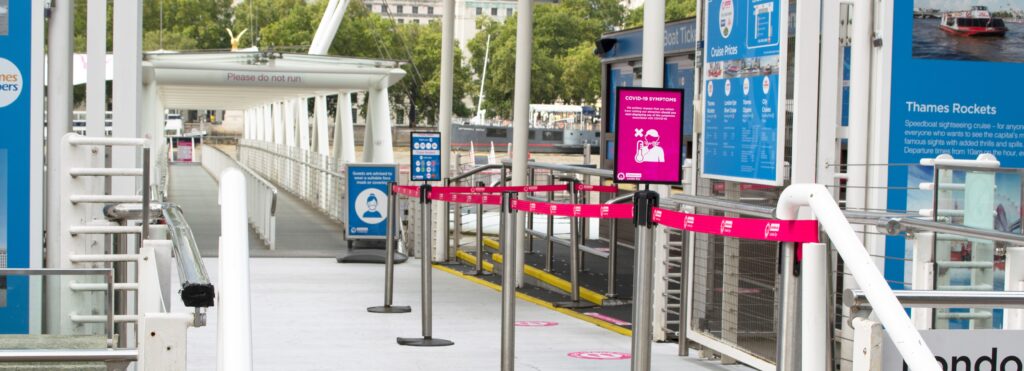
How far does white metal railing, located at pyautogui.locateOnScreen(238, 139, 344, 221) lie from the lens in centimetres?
2226

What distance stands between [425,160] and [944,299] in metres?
9.94

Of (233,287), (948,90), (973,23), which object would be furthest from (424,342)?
(233,287)

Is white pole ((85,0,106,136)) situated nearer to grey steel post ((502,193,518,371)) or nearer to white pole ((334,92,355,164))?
grey steel post ((502,193,518,371))

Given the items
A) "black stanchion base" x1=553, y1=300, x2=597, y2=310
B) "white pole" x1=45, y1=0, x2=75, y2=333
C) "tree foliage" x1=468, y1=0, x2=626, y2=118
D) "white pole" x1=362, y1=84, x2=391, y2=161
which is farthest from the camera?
"tree foliage" x1=468, y1=0, x2=626, y2=118

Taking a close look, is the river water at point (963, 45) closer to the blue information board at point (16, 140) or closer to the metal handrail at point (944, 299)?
the metal handrail at point (944, 299)

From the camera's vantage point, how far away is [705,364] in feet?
29.5

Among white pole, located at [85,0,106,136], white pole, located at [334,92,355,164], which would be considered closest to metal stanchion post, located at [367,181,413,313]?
white pole, located at [85,0,106,136]

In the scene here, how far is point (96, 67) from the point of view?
7234 mm

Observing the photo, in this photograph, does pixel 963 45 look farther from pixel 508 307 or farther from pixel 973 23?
pixel 508 307

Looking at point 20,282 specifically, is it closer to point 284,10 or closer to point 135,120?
point 135,120

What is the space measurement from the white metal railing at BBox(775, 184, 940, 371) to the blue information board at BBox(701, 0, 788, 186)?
398cm

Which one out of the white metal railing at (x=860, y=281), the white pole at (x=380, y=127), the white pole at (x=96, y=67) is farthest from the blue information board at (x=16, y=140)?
the white pole at (x=380, y=127)

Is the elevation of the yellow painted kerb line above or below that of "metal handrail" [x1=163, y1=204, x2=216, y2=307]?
below

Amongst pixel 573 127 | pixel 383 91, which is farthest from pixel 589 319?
pixel 573 127
